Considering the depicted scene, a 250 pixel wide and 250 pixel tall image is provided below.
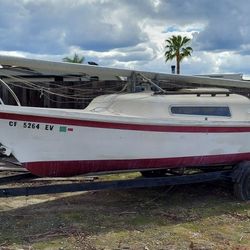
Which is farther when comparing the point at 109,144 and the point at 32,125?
the point at 109,144

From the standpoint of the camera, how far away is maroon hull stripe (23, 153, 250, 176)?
23.5 feet

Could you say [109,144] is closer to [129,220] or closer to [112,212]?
[112,212]

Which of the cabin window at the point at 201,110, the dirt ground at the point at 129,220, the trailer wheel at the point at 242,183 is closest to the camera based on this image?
the dirt ground at the point at 129,220

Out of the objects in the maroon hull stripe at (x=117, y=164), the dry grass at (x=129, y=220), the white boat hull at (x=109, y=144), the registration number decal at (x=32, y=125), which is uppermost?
the registration number decal at (x=32, y=125)

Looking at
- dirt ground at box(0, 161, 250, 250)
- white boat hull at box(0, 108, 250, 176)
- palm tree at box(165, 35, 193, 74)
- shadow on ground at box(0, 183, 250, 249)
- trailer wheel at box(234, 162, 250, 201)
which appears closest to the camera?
dirt ground at box(0, 161, 250, 250)

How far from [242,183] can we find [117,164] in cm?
215

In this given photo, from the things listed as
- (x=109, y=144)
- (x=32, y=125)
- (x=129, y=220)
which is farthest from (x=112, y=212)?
(x=32, y=125)

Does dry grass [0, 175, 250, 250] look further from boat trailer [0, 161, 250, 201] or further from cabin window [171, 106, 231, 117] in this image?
cabin window [171, 106, 231, 117]

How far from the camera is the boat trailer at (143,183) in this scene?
6.79 m

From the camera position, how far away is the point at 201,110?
813 cm

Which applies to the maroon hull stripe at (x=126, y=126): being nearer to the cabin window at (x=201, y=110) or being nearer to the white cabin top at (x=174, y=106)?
the white cabin top at (x=174, y=106)

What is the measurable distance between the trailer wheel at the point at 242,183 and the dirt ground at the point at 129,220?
146mm

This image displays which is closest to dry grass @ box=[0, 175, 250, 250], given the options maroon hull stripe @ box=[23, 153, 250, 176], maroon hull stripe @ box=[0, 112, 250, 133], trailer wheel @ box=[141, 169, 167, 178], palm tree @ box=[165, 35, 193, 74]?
trailer wheel @ box=[141, 169, 167, 178]

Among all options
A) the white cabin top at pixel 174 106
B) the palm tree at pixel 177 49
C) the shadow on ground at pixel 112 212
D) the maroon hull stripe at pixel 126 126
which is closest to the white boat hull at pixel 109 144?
the maroon hull stripe at pixel 126 126
